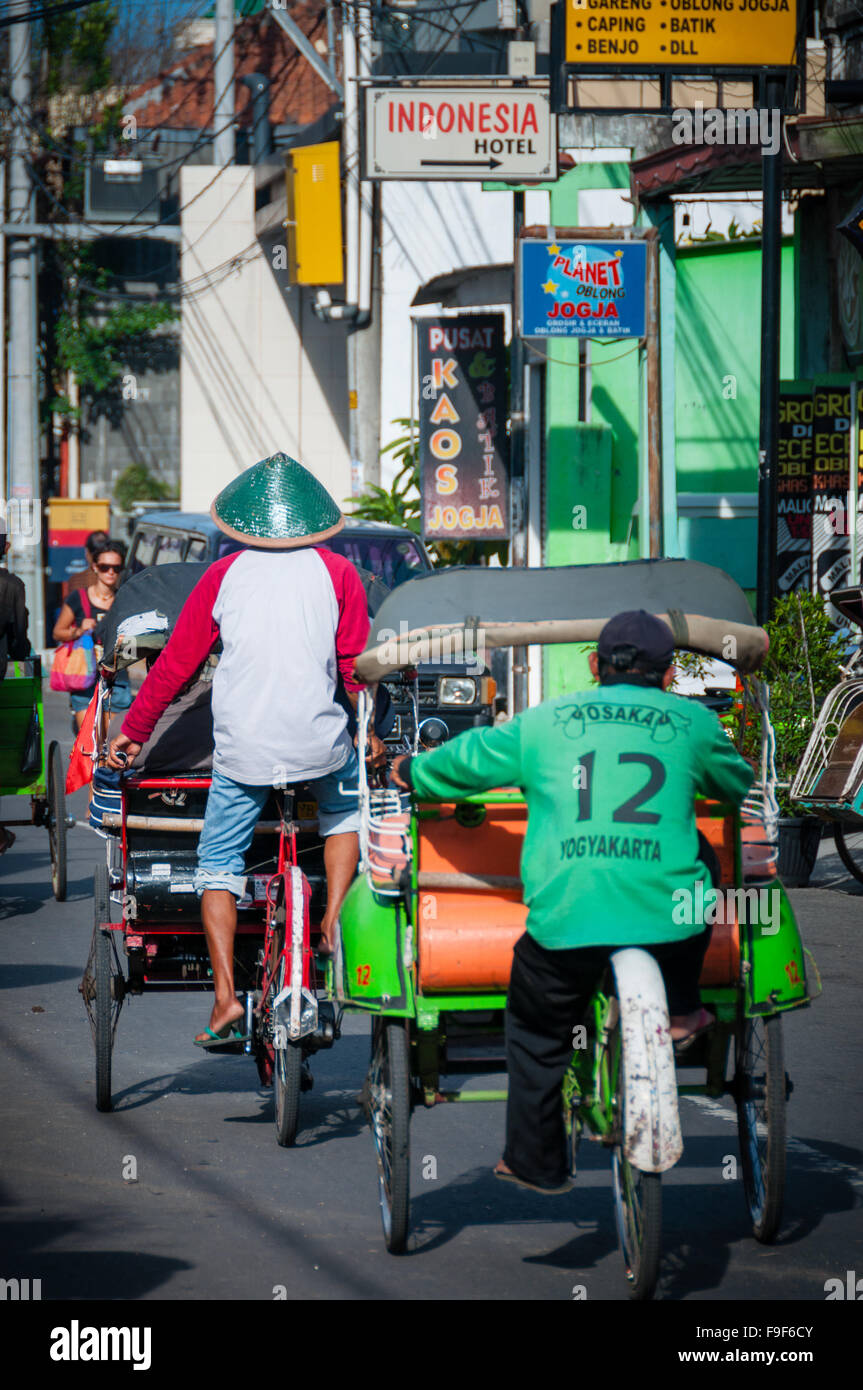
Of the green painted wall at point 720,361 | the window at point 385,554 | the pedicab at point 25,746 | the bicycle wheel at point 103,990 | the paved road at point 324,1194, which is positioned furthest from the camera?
the green painted wall at point 720,361

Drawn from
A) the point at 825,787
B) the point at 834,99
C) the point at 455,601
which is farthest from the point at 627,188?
the point at 455,601

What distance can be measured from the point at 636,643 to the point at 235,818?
190cm

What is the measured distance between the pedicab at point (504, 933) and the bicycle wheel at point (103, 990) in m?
1.41

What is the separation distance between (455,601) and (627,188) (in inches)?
562

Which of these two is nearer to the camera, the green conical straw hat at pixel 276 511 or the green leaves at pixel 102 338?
the green conical straw hat at pixel 276 511

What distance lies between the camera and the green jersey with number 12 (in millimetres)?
4191

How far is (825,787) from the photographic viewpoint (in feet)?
31.7

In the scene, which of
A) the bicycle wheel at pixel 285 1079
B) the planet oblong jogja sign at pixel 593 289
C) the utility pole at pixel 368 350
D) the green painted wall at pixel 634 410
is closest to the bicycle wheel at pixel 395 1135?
the bicycle wheel at pixel 285 1079

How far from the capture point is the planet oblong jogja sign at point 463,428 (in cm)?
1838

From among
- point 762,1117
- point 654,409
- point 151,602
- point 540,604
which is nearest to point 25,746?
A: point 151,602

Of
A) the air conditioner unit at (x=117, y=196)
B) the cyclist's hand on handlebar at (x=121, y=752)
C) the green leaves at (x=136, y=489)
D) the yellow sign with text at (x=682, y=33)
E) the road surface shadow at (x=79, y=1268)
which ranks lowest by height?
the road surface shadow at (x=79, y=1268)

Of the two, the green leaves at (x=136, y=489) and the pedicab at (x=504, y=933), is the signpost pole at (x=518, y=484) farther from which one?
the green leaves at (x=136, y=489)

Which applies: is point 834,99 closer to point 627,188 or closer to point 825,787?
point 627,188

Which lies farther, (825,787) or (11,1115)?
(825,787)
